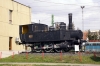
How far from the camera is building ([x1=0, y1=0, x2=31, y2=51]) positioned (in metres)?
37.8

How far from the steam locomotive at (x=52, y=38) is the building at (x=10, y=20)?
4956 millimetres

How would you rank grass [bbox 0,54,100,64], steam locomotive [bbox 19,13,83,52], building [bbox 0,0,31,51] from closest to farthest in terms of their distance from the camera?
grass [bbox 0,54,100,64] < steam locomotive [bbox 19,13,83,52] < building [bbox 0,0,31,51]

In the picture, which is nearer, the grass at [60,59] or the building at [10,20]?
the grass at [60,59]

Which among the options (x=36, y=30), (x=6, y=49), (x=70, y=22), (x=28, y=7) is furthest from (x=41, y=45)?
(x=28, y=7)

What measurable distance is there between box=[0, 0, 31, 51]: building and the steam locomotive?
4.96 metres

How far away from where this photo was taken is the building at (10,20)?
1487 inches

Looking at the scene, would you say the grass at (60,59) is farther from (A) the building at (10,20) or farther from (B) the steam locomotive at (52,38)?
(A) the building at (10,20)

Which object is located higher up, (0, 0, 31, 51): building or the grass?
(0, 0, 31, 51): building

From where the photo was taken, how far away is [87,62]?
24.5 m

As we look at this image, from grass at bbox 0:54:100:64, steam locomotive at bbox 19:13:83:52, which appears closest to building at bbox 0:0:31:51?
steam locomotive at bbox 19:13:83:52

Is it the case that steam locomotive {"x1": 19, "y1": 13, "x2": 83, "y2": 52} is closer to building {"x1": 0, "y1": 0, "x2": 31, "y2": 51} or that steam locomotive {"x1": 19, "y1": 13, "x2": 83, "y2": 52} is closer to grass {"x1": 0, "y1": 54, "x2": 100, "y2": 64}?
grass {"x1": 0, "y1": 54, "x2": 100, "y2": 64}

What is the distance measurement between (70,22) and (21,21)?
43.2ft

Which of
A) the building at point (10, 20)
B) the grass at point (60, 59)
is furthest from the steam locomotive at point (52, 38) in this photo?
the building at point (10, 20)

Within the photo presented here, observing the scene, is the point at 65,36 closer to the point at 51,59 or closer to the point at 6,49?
the point at 51,59
